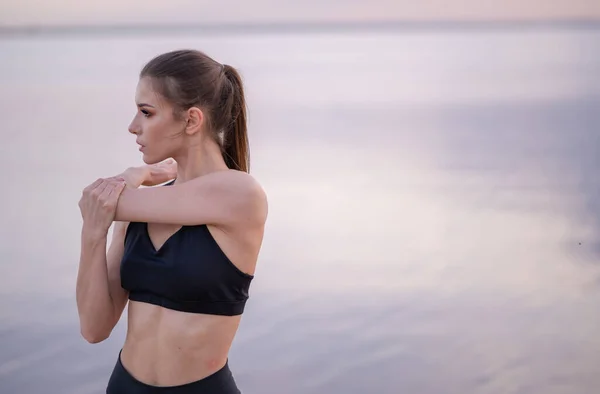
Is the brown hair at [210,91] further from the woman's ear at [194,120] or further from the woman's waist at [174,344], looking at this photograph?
the woman's waist at [174,344]

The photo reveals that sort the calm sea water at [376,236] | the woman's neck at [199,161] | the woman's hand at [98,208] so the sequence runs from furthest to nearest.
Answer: the calm sea water at [376,236]
the woman's neck at [199,161]
the woman's hand at [98,208]

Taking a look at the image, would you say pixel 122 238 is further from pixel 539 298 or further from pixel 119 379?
pixel 539 298

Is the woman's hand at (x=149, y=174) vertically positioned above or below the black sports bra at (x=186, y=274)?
above

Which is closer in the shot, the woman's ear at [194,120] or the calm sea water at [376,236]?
the woman's ear at [194,120]

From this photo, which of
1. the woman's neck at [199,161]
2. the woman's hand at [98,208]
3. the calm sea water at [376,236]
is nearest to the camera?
the woman's hand at [98,208]

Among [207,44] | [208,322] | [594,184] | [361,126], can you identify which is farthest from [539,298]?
[207,44]

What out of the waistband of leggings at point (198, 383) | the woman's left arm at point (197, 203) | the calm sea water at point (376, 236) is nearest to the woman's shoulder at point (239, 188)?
the woman's left arm at point (197, 203)

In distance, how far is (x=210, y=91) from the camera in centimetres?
157

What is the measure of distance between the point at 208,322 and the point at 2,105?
249 inches

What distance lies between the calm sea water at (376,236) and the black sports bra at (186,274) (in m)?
1.39

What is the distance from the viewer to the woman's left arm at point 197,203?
1.50m

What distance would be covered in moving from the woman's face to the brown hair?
0.01m

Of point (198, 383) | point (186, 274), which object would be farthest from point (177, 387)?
point (186, 274)

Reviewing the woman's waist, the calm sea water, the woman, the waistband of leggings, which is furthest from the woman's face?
the calm sea water
